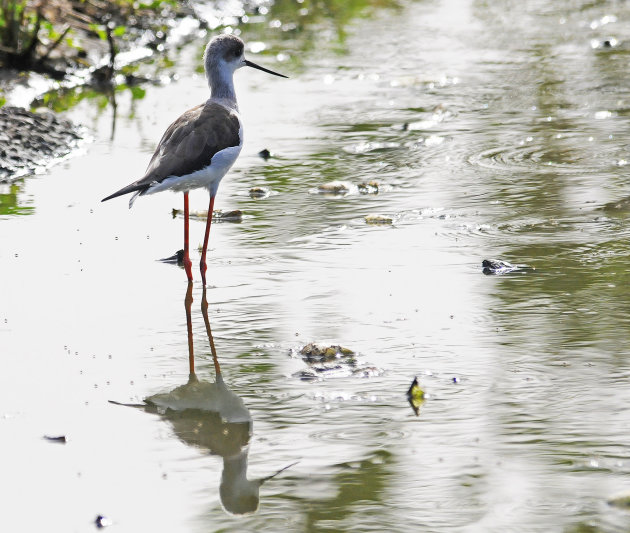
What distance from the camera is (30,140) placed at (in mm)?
10312

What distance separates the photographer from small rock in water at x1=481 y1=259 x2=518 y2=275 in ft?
22.5

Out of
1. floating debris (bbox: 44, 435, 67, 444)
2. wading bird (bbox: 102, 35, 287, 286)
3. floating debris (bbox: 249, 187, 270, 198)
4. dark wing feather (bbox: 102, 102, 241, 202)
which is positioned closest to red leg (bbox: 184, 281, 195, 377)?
wading bird (bbox: 102, 35, 287, 286)

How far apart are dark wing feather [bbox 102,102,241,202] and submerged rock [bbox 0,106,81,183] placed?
279 cm

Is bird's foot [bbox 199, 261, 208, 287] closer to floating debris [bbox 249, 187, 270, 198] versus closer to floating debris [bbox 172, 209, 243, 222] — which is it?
floating debris [bbox 172, 209, 243, 222]

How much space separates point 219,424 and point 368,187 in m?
4.14

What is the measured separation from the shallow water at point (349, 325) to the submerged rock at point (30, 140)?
25 cm

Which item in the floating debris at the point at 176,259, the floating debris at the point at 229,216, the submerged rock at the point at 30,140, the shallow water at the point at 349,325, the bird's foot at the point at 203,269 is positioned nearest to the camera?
the shallow water at the point at 349,325

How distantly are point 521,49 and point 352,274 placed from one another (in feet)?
27.5

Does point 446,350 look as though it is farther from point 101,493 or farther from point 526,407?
point 101,493

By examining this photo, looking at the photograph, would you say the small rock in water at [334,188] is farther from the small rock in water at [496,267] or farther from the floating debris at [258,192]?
the small rock in water at [496,267]

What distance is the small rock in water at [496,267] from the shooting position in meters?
6.86

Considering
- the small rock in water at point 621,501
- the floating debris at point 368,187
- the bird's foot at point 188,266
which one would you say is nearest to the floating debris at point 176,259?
the bird's foot at point 188,266

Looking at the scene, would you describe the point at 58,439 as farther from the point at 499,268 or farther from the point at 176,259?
the point at 499,268

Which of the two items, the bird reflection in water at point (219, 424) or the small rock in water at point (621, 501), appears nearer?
the small rock in water at point (621, 501)
